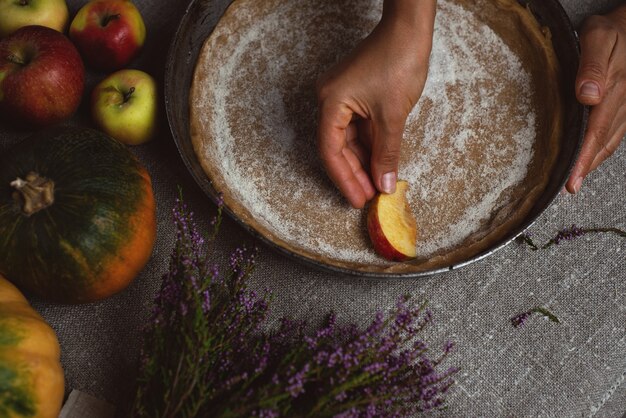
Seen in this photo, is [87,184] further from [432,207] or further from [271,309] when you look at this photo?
[432,207]

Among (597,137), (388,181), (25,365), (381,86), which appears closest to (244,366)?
(25,365)

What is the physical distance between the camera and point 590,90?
1.28m

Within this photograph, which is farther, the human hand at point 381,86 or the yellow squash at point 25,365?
the human hand at point 381,86

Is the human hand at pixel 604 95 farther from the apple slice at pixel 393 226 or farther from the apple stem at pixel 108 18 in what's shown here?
the apple stem at pixel 108 18

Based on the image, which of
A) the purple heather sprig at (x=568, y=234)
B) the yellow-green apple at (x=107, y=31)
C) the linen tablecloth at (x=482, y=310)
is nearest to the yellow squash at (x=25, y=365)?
the linen tablecloth at (x=482, y=310)

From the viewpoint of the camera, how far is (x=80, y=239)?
3.70 feet

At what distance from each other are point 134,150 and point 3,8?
437 millimetres

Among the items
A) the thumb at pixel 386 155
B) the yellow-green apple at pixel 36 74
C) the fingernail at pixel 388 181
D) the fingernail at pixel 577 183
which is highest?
the yellow-green apple at pixel 36 74

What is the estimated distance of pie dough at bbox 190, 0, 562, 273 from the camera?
1.33m

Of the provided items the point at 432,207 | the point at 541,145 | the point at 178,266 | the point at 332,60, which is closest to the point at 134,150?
the point at 178,266

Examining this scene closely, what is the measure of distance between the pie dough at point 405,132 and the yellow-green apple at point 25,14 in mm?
371

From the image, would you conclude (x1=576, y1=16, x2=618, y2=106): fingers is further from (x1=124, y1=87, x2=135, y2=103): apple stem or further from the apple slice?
(x1=124, y1=87, x2=135, y2=103): apple stem

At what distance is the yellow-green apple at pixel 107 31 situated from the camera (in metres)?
1.38

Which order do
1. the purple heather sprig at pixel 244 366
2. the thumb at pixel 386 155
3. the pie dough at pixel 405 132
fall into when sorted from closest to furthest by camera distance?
the purple heather sprig at pixel 244 366 < the thumb at pixel 386 155 < the pie dough at pixel 405 132
